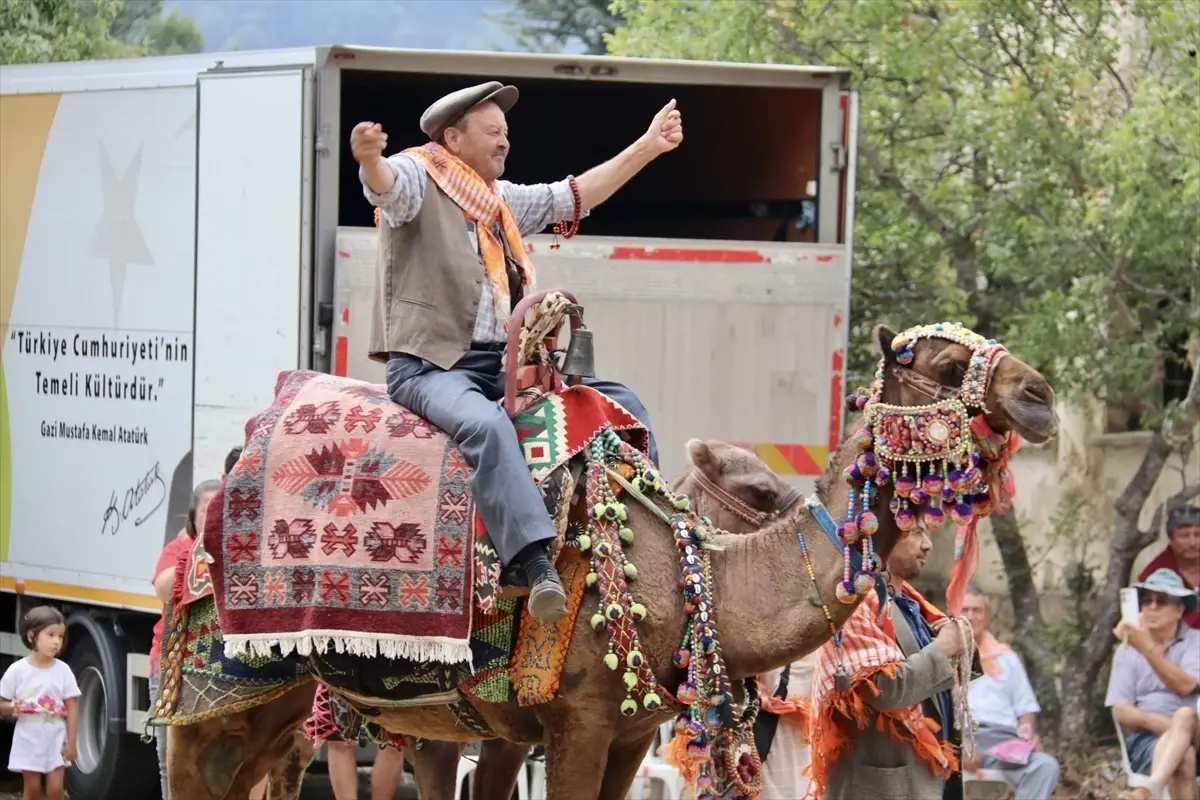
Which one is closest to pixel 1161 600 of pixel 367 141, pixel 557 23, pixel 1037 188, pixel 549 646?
pixel 1037 188

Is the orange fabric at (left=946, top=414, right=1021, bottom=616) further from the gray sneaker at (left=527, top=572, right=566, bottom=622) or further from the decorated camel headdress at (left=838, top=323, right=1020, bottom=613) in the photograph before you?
the gray sneaker at (left=527, top=572, right=566, bottom=622)

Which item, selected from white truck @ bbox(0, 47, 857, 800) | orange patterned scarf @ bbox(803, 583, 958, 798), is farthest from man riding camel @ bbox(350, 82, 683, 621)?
white truck @ bbox(0, 47, 857, 800)

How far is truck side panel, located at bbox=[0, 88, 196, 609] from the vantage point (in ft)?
37.6

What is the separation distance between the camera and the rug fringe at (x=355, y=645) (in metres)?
6.72

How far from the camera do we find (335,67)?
1045 cm

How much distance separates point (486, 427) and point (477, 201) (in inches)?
36.5

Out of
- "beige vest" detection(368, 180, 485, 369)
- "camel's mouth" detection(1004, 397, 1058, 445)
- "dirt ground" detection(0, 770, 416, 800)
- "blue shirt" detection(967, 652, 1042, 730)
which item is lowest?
"dirt ground" detection(0, 770, 416, 800)

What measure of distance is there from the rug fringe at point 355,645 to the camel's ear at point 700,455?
2373 millimetres

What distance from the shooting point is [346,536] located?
692cm

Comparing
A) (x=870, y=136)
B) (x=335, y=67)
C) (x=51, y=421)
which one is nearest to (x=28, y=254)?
Result: (x=51, y=421)

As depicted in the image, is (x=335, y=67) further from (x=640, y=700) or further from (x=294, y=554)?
(x=640, y=700)

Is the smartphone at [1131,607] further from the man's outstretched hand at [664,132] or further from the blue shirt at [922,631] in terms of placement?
the man's outstretched hand at [664,132]

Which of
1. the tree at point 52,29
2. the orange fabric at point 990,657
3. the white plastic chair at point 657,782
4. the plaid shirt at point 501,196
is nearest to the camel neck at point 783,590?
the plaid shirt at point 501,196

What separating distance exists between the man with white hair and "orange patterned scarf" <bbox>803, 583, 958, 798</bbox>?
299 cm
